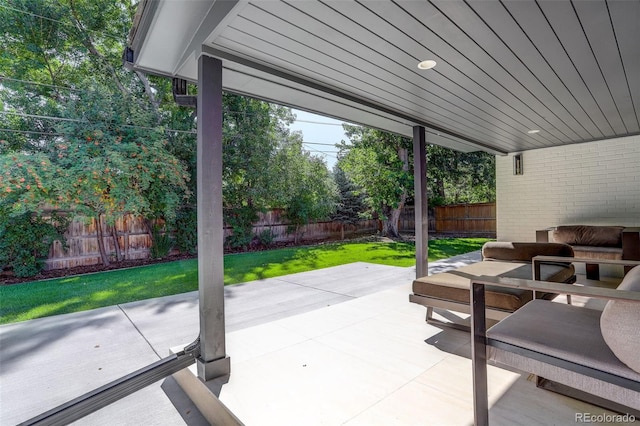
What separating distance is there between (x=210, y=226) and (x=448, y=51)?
2.12 m

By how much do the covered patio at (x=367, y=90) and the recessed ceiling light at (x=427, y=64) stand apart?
0.02 m

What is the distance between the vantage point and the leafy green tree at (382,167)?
11398mm

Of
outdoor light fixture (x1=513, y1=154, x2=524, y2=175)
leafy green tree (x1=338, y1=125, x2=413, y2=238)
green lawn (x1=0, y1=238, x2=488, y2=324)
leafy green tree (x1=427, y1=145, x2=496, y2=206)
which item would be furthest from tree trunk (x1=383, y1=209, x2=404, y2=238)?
outdoor light fixture (x1=513, y1=154, x2=524, y2=175)

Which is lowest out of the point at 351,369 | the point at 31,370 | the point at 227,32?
the point at 31,370

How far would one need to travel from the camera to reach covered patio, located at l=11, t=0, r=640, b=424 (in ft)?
5.77

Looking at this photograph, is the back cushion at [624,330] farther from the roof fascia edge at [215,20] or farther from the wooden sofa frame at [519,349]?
the roof fascia edge at [215,20]

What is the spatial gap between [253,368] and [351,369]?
71 centimetres

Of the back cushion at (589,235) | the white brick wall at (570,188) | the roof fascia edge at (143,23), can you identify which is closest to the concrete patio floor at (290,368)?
the roof fascia edge at (143,23)

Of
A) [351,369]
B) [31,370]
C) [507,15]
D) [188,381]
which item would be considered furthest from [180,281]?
[507,15]

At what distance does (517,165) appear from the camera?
21.0ft

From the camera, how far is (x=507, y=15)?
1.84m

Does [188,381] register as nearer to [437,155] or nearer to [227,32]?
[227,32]

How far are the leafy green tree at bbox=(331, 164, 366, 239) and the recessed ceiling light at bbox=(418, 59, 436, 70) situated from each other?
1116 centimetres
